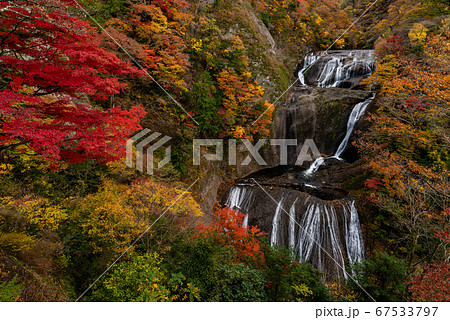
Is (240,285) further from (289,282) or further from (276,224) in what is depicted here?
(276,224)

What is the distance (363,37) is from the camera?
81.1ft

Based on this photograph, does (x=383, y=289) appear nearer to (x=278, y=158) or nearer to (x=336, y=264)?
(x=336, y=264)

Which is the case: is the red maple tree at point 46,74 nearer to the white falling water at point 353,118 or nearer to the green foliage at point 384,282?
the green foliage at point 384,282

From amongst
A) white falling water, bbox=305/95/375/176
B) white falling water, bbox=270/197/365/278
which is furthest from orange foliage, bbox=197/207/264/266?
white falling water, bbox=305/95/375/176

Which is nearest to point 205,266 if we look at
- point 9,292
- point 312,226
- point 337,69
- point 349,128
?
point 9,292

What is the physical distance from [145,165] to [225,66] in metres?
10.1

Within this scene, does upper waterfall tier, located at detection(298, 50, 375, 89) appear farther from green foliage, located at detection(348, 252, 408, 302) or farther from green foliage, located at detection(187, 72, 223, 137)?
green foliage, located at detection(348, 252, 408, 302)

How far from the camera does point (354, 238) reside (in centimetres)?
953

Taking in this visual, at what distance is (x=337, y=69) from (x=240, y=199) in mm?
17097

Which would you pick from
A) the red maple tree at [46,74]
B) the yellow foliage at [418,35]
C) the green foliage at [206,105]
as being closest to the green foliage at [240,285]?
the red maple tree at [46,74]

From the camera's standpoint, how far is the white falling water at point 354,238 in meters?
9.23

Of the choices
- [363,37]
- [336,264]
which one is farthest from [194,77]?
[363,37]

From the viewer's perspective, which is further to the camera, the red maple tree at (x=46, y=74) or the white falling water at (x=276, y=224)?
the white falling water at (x=276, y=224)

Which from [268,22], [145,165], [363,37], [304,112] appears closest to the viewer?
[145,165]
